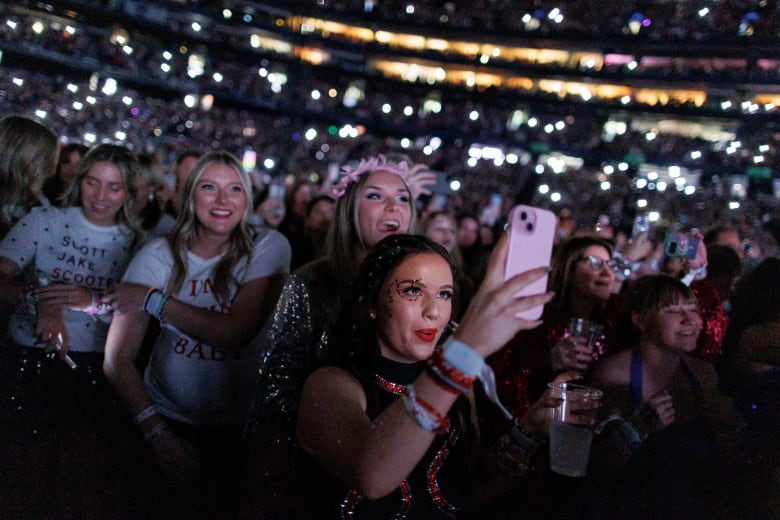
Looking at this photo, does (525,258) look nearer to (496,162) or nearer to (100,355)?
(100,355)

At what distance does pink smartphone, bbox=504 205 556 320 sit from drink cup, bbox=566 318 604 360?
144cm

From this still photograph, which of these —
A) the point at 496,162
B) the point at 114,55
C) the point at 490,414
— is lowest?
the point at 490,414

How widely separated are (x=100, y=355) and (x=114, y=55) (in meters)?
33.7

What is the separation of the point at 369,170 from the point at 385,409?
1713 mm

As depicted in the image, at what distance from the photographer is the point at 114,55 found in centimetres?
3197

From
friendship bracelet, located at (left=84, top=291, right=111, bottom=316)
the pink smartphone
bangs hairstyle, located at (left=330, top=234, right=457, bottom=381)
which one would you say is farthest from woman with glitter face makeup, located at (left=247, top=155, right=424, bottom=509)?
the pink smartphone

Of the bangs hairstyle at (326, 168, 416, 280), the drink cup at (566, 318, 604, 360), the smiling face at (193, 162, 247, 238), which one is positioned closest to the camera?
the drink cup at (566, 318, 604, 360)

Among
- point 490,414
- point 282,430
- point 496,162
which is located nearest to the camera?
point 282,430

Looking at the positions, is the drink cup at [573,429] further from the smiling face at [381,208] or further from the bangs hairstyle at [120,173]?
the bangs hairstyle at [120,173]

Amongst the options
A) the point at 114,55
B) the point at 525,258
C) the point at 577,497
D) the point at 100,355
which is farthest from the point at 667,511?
the point at 114,55

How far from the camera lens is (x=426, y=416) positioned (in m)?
1.28

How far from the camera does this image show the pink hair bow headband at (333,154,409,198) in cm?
305

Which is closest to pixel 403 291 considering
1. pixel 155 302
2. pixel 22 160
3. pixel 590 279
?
pixel 155 302

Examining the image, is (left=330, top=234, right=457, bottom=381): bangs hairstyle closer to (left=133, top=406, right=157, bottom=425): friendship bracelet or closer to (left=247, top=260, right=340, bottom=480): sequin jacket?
(left=247, top=260, right=340, bottom=480): sequin jacket
